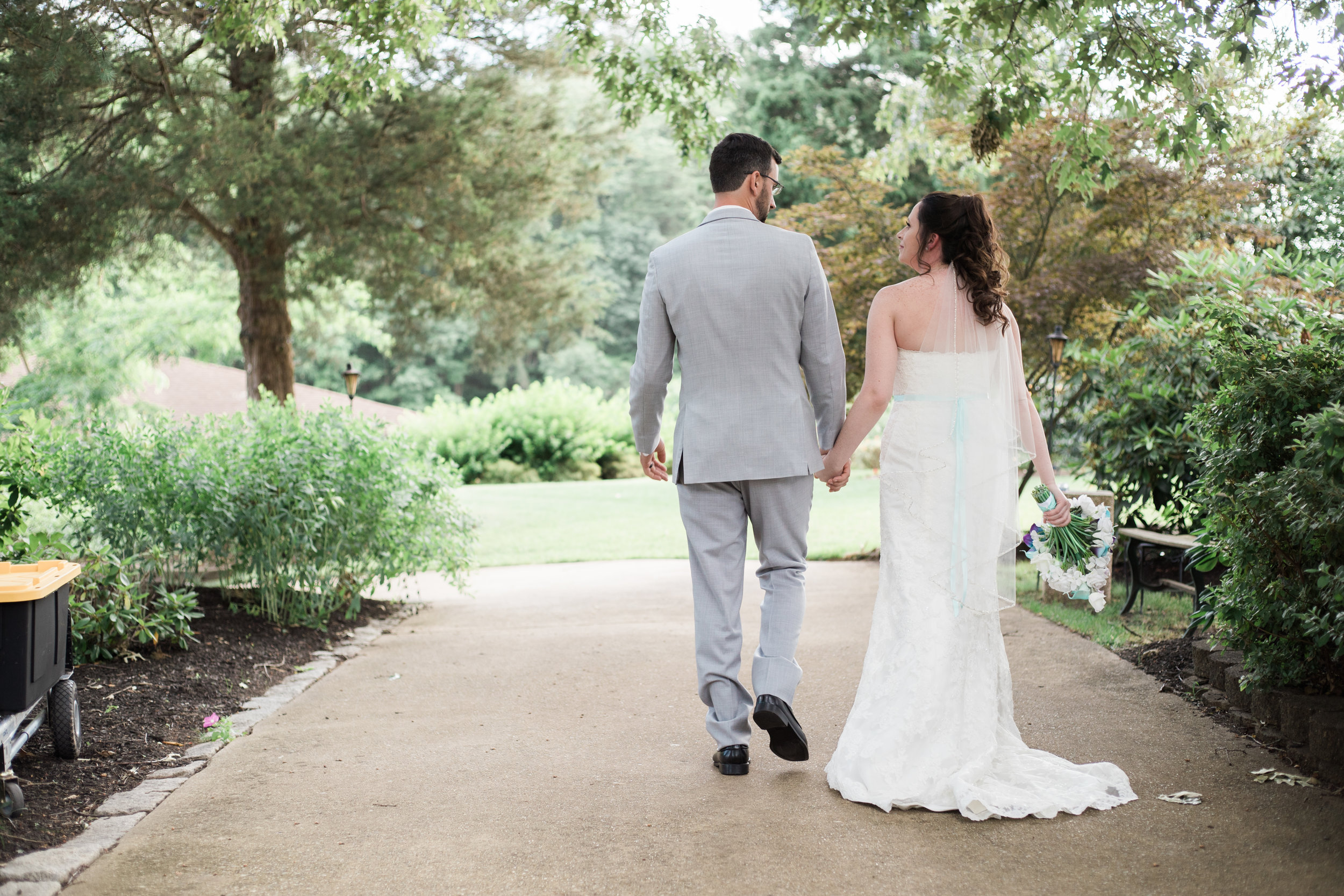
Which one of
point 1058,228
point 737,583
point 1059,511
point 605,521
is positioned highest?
point 1058,228

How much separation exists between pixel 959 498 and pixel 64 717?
328cm

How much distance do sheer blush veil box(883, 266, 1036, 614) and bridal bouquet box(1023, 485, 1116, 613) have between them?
352mm

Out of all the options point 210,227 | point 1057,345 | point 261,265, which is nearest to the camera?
point 1057,345

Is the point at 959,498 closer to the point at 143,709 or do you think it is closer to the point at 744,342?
the point at 744,342

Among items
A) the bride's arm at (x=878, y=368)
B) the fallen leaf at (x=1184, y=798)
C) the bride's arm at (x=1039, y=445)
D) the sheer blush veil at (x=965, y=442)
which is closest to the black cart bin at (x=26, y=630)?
the bride's arm at (x=878, y=368)

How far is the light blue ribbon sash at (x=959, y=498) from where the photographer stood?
12.1ft

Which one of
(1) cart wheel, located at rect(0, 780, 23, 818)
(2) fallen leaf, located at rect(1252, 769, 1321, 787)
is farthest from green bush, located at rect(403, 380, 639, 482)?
(2) fallen leaf, located at rect(1252, 769, 1321, 787)

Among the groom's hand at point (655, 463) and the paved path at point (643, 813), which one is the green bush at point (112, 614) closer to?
the paved path at point (643, 813)

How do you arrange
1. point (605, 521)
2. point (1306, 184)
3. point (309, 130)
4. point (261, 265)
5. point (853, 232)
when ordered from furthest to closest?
point (605, 521), point (853, 232), point (261, 265), point (309, 130), point (1306, 184)

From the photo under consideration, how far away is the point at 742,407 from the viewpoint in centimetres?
378

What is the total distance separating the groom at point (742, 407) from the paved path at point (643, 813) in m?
0.37

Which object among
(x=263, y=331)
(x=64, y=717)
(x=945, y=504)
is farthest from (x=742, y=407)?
(x=263, y=331)

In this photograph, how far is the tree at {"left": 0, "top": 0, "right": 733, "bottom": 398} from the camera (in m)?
8.68

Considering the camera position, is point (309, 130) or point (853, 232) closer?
point (309, 130)
